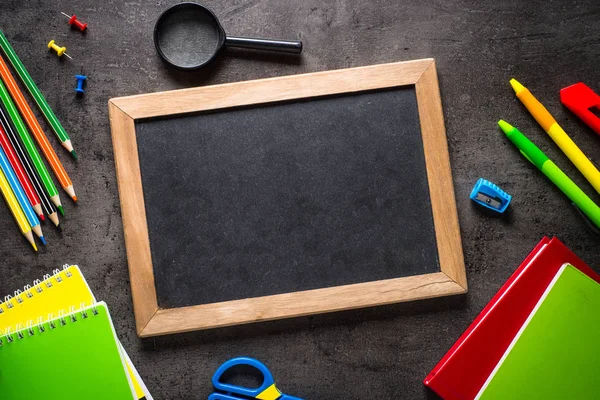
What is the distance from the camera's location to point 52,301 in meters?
0.85

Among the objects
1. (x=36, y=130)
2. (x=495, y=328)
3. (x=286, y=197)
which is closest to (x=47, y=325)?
(x=36, y=130)

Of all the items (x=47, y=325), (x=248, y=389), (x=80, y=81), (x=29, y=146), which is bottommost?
(x=248, y=389)

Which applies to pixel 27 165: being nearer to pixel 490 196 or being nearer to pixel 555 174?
pixel 490 196

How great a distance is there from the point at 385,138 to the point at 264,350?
0.41 metres

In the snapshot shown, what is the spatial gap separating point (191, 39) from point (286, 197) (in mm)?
306

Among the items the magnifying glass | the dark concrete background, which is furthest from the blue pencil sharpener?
the magnifying glass

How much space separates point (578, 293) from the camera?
818 mm

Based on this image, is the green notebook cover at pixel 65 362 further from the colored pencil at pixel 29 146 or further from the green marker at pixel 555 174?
the green marker at pixel 555 174

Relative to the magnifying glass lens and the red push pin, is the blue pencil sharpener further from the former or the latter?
the red push pin

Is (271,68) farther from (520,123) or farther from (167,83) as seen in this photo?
(520,123)

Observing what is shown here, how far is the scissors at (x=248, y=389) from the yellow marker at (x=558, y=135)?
0.60 meters

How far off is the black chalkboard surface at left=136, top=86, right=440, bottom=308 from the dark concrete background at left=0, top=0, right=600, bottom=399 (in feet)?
0.24

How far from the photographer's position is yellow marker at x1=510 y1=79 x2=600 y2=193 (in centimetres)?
84

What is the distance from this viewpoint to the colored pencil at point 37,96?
86 cm
